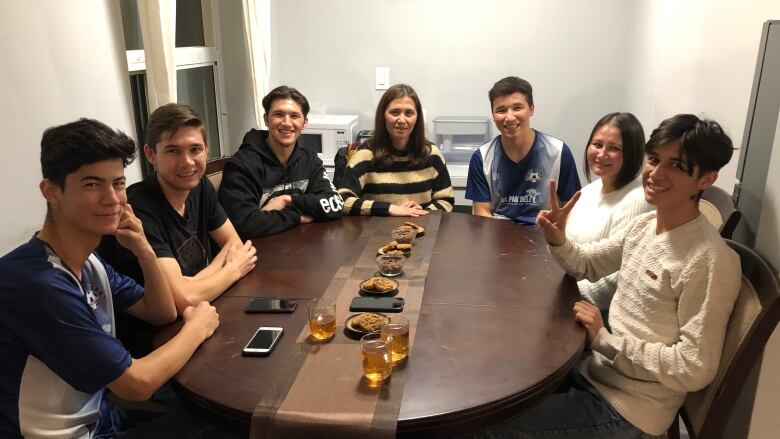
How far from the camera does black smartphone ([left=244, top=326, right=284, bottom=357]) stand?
4.29 feet

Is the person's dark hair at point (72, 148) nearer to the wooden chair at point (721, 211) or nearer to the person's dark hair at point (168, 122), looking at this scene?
the person's dark hair at point (168, 122)

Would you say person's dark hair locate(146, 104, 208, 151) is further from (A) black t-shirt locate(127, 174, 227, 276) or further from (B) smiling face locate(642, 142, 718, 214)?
(B) smiling face locate(642, 142, 718, 214)

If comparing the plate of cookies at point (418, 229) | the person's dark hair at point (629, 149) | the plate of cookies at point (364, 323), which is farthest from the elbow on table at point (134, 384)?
the person's dark hair at point (629, 149)

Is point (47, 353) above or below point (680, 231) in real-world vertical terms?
below

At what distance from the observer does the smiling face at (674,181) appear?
140 cm

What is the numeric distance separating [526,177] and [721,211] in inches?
37.3

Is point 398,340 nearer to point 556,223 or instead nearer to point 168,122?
point 556,223

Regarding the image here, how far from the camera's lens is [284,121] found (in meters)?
2.39

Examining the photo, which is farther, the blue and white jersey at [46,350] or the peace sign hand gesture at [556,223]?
the peace sign hand gesture at [556,223]

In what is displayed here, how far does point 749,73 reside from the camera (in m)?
2.19

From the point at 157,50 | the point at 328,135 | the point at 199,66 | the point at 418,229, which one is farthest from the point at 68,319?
the point at 328,135

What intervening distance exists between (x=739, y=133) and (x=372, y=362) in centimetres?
183

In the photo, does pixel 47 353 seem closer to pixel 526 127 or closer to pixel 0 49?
pixel 0 49

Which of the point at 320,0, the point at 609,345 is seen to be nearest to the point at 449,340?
the point at 609,345
